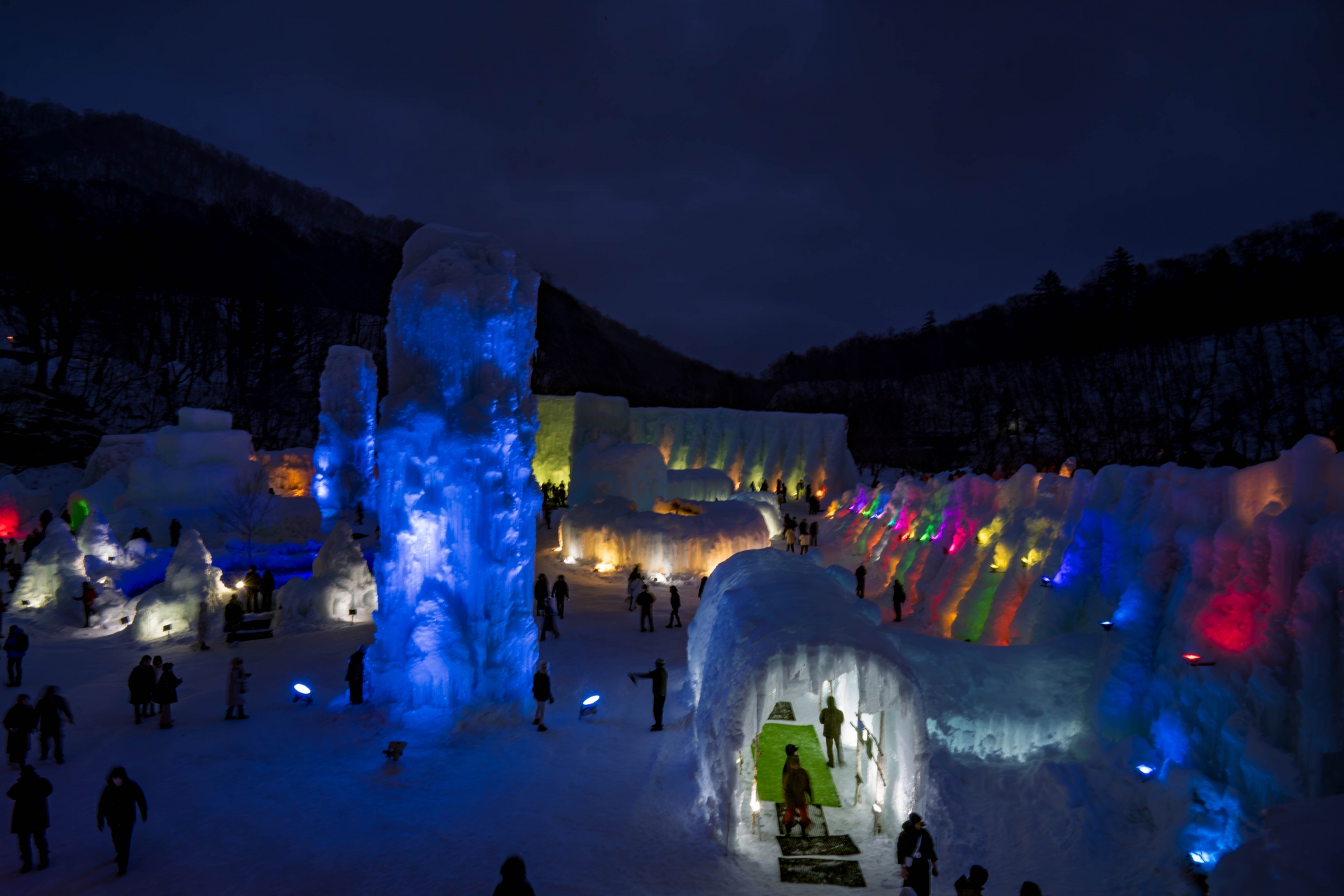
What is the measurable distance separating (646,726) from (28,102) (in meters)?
82.4

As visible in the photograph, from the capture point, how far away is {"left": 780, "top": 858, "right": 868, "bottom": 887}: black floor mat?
7133 millimetres

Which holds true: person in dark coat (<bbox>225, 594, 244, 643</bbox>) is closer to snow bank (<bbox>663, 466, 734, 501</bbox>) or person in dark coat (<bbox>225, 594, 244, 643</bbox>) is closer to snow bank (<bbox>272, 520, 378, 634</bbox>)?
snow bank (<bbox>272, 520, 378, 634</bbox>)


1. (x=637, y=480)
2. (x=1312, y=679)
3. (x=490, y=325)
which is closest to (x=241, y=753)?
(x=490, y=325)

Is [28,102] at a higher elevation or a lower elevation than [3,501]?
higher

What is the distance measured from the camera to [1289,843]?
14.2ft

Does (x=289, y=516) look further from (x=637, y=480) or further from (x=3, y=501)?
(x=637, y=480)

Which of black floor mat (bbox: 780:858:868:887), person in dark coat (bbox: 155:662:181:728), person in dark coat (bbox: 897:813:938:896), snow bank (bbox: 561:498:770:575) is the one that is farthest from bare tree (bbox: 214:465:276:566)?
person in dark coat (bbox: 897:813:938:896)

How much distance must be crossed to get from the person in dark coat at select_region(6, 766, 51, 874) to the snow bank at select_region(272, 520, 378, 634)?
9.93m

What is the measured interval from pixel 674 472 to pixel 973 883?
29.7m

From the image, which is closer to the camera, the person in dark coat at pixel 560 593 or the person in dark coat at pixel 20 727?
the person in dark coat at pixel 20 727

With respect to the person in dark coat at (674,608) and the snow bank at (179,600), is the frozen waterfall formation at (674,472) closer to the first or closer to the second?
the person in dark coat at (674,608)

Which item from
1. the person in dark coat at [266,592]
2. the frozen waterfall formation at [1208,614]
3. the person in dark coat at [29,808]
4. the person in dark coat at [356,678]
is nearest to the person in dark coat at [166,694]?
the person in dark coat at [356,678]

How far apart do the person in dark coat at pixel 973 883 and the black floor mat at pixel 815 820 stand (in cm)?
335

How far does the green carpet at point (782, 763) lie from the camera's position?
9148 millimetres
